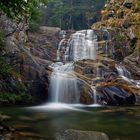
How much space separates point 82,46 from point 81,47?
0.68 ft

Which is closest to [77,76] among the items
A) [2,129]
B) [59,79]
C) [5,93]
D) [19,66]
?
[59,79]

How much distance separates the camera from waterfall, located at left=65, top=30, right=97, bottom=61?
44812 millimetres

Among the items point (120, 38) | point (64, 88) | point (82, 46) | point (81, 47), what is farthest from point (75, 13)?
point (64, 88)

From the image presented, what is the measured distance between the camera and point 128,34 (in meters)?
45.6

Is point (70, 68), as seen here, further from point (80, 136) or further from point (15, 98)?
point (80, 136)

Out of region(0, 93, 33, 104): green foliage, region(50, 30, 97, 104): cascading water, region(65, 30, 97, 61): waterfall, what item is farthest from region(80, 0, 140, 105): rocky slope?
region(0, 93, 33, 104): green foliage

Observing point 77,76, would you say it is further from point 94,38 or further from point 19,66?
point 94,38

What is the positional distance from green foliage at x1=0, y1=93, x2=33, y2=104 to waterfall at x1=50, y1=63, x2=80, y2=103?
8.51 feet

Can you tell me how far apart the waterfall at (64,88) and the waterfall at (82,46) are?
40.1ft

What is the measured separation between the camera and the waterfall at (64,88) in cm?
3059

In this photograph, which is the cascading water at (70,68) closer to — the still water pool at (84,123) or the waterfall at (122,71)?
the waterfall at (122,71)

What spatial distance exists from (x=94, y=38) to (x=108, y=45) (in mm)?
2577

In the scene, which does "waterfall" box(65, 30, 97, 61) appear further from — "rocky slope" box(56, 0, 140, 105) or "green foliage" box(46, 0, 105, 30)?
"green foliage" box(46, 0, 105, 30)

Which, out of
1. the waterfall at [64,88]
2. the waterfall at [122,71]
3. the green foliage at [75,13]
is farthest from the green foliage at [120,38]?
the green foliage at [75,13]
